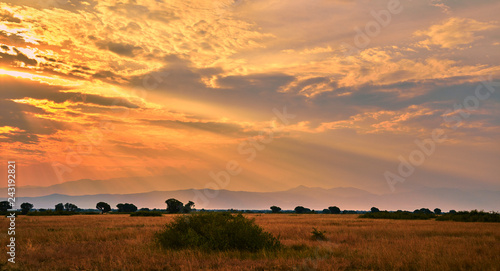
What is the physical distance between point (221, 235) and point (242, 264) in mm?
3773

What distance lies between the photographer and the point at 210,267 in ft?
36.8

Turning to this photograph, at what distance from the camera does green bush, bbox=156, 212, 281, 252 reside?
15.1 m

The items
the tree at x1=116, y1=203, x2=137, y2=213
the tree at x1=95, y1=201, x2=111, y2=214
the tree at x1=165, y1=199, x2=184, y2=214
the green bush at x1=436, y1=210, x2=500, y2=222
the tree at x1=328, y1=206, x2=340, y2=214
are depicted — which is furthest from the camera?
the tree at x1=116, y1=203, x2=137, y2=213

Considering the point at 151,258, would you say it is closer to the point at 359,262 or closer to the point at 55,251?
the point at 55,251

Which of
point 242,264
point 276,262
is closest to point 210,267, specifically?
point 242,264

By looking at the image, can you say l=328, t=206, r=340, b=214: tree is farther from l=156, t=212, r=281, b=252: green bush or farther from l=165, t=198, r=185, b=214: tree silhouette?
l=156, t=212, r=281, b=252: green bush

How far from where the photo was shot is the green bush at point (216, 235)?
15.1m

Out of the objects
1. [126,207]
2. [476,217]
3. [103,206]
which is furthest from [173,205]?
[476,217]

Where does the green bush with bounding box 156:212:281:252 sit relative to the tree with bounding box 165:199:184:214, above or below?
above

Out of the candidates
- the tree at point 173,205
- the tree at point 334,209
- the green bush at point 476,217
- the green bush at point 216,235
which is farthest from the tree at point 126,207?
the green bush at point 216,235

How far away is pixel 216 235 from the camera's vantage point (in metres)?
15.3

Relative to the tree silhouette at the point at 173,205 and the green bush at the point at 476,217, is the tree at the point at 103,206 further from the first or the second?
the green bush at the point at 476,217

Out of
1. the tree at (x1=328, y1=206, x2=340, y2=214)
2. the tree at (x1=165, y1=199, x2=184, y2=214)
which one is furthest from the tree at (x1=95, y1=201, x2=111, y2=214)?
the tree at (x1=328, y1=206, x2=340, y2=214)

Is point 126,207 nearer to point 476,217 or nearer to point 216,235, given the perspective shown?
point 476,217
